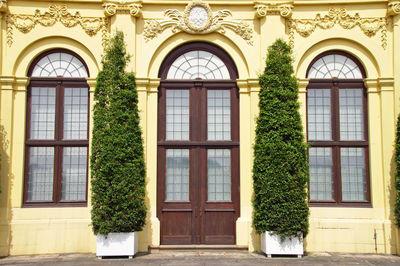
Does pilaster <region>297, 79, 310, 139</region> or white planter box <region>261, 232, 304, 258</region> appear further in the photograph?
pilaster <region>297, 79, 310, 139</region>

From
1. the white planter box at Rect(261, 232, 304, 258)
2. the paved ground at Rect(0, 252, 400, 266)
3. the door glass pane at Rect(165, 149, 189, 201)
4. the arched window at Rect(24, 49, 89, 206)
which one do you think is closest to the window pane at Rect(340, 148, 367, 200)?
the paved ground at Rect(0, 252, 400, 266)

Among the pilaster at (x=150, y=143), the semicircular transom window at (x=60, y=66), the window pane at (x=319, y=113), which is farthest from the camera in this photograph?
the window pane at (x=319, y=113)

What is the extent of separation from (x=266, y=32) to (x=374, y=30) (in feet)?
8.95

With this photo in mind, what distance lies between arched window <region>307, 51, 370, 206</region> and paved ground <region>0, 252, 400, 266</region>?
1417mm

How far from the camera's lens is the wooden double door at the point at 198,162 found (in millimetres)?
10195

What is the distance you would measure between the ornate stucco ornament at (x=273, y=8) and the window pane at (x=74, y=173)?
5530mm

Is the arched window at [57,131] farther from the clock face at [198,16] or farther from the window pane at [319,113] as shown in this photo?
the window pane at [319,113]

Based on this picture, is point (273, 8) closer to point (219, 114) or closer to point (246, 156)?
point (219, 114)

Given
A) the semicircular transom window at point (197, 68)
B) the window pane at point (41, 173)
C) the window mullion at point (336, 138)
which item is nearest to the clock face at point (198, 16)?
the semicircular transom window at point (197, 68)

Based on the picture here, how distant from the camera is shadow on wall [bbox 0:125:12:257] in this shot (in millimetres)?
9625

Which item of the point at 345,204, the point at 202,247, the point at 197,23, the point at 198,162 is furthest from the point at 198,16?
the point at 345,204

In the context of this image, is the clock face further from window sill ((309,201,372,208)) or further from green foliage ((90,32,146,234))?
window sill ((309,201,372,208))

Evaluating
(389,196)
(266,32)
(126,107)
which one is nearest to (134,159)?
(126,107)

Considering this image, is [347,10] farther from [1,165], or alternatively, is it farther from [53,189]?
[1,165]
